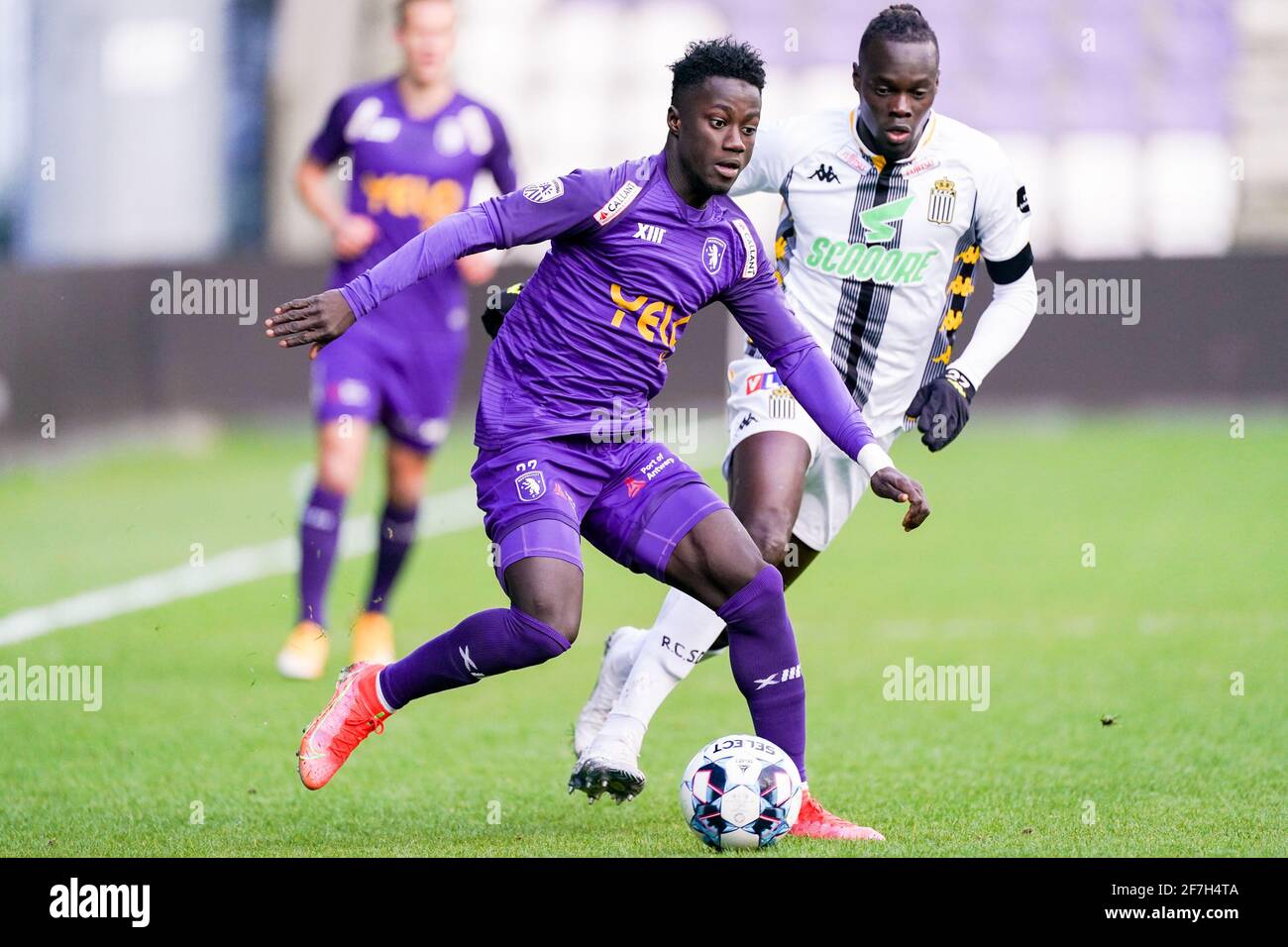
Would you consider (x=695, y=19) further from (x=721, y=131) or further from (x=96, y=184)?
(x=721, y=131)

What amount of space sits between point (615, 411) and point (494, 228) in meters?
0.63

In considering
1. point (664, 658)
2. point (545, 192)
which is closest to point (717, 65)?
point (545, 192)

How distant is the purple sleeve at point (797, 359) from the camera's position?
17.6 ft

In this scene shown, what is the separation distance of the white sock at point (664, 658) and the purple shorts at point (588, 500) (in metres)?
0.50

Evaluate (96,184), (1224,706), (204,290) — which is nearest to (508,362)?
(1224,706)

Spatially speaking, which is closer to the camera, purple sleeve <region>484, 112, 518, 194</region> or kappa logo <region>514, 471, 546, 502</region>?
kappa logo <region>514, 471, 546, 502</region>

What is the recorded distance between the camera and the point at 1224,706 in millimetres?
7184

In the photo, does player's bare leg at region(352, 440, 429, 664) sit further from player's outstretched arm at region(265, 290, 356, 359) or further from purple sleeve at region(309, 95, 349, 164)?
player's outstretched arm at region(265, 290, 356, 359)

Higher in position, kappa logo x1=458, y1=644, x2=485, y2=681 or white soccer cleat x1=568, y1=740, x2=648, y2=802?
kappa logo x1=458, y1=644, x2=485, y2=681

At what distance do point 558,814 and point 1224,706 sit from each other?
2880 mm

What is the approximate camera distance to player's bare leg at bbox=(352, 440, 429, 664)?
8.73 meters

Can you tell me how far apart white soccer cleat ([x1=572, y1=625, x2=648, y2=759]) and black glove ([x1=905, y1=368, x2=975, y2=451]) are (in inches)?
46.8

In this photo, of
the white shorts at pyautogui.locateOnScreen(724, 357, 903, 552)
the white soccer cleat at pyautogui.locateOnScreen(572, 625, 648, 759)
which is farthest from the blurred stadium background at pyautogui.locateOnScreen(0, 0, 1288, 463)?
the white shorts at pyautogui.locateOnScreen(724, 357, 903, 552)

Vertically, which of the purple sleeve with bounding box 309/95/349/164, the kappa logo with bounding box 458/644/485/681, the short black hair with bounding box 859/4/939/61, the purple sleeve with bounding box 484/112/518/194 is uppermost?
the purple sleeve with bounding box 309/95/349/164
